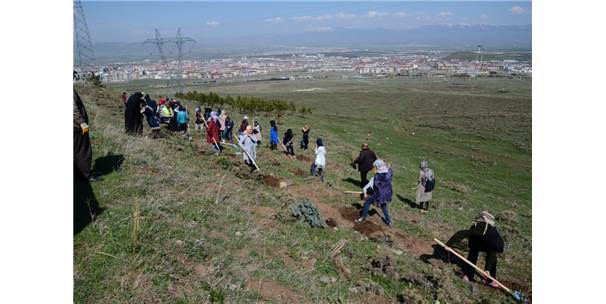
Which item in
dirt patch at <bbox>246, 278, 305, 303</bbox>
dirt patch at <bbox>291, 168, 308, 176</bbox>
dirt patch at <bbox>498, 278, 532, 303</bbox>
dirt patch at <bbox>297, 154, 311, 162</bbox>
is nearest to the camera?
dirt patch at <bbox>246, 278, 305, 303</bbox>

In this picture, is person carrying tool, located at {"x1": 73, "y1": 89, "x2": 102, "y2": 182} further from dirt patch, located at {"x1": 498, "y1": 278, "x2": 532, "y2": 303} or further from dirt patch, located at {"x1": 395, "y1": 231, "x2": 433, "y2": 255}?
dirt patch, located at {"x1": 498, "y1": 278, "x2": 532, "y2": 303}

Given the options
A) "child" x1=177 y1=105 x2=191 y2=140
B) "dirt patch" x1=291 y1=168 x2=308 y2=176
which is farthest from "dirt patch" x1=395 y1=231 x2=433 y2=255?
"child" x1=177 y1=105 x2=191 y2=140

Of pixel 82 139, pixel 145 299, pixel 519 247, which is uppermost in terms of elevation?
pixel 82 139

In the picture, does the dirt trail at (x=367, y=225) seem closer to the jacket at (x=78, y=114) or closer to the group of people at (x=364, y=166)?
the group of people at (x=364, y=166)

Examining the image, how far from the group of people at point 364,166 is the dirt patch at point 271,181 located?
73 centimetres

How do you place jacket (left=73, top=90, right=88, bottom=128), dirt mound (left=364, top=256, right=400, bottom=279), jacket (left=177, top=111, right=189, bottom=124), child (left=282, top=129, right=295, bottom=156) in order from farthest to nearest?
child (left=282, top=129, right=295, bottom=156) < jacket (left=177, top=111, right=189, bottom=124) < dirt mound (left=364, top=256, right=400, bottom=279) < jacket (left=73, top=90, right=88, bottom=128)

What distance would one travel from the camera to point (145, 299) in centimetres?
434

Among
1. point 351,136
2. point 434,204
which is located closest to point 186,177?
point 434,204

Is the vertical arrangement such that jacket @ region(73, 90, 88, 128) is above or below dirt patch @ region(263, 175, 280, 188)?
above

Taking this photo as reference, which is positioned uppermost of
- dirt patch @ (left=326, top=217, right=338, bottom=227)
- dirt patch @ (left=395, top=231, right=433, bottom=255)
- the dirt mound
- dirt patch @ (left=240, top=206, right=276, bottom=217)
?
dirt patch @ (left=240, top=206, right=276, bottom=217)

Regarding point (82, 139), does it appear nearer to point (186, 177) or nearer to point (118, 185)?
point (118, 185)

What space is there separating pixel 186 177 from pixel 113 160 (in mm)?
1668

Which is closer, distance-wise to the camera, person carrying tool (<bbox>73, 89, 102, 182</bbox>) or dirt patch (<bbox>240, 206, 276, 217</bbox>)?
person carrying tool (<bbox>73, 89, 102, 182</bbox>)

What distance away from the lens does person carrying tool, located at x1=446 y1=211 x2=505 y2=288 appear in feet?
22.7
